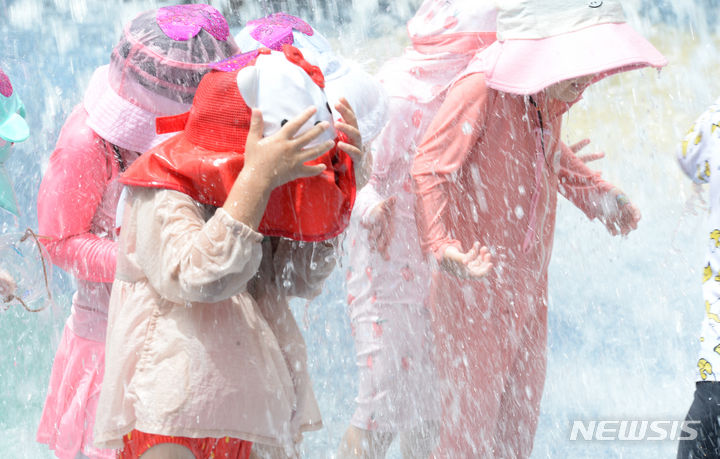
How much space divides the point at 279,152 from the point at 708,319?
1.43 meters

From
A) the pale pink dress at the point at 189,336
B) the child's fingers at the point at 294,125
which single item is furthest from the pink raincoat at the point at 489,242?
the child's fingers at the point at 294,125

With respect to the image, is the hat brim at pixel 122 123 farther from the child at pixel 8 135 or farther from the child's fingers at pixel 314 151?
the child's fingers at pixel 314 151

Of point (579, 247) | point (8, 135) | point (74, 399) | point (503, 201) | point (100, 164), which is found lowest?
point (579, 247)

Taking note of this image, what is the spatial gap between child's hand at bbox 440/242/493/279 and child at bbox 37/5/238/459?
2.94 feet

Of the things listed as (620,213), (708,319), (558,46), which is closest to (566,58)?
(558,46)

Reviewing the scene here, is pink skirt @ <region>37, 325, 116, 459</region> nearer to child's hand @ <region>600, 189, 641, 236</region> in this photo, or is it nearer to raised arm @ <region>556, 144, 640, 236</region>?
raised arm @ <region>556, 144, 640, 236</region>

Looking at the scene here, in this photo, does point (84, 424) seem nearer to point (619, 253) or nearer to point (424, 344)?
point (424, 344)

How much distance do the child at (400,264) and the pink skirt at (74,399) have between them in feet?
2.97

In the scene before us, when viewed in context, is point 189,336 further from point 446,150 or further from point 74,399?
point 446,150

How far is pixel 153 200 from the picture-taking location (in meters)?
2.04

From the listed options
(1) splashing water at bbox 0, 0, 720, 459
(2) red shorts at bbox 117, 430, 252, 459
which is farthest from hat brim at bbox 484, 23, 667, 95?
(1) splashing water at bbox 0, 0, 720, 459

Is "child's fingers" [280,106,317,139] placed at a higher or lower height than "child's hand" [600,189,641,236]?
higher

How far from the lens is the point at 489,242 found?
2.96 meters

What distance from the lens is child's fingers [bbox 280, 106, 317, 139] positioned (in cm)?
196
